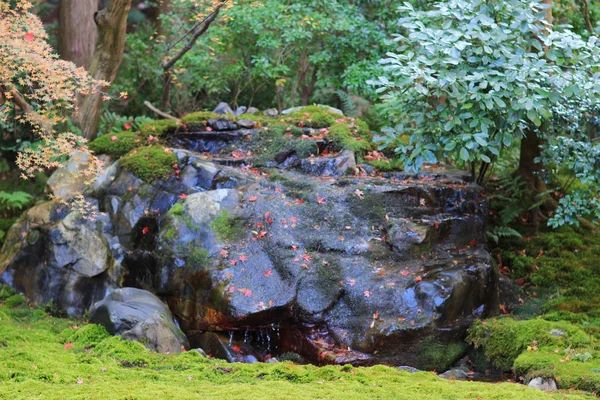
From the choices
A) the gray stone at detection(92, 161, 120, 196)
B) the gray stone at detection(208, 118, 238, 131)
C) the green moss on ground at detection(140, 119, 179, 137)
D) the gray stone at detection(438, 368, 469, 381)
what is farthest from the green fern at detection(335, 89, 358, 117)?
the gray stone at detection(438, 368, 469, 381)

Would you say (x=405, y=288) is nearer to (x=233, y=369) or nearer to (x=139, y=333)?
(x=233, y=369)

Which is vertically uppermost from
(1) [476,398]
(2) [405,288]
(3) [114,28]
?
(3) [114,28]

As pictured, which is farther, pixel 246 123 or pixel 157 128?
pixel 246 123

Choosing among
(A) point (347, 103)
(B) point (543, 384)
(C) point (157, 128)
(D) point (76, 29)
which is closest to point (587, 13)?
(A) point (347, 103)

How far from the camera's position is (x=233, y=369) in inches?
216

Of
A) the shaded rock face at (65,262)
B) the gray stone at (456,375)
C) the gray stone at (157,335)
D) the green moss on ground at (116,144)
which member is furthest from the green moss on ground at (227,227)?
the gray stone at (456,375)

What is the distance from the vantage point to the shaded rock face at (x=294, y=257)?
22.5ft

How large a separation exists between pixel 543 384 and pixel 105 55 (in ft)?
25.4

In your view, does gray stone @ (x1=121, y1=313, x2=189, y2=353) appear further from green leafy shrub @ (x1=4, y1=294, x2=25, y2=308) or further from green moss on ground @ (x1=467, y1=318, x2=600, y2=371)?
green moss on ground @ (x1=467, y1=318, x2=600, y2=371)

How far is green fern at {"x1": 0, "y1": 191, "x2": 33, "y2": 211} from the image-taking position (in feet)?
31.1

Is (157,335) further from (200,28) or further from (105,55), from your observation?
(200,28)

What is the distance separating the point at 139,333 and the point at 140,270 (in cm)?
164

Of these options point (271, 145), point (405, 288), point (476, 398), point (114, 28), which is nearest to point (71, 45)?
point (114, 28)

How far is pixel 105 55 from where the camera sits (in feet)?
31.8
